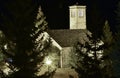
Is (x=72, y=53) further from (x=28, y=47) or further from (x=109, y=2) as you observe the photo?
(x=109, y=2)

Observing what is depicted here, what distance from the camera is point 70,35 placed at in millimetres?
70375

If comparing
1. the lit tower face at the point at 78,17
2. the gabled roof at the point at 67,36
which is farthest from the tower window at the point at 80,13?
the gabled roof at the point at 67,36

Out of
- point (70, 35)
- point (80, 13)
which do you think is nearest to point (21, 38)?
point (70, 35)

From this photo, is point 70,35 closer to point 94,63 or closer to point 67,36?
point 67,36

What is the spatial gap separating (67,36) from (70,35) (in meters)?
0.59

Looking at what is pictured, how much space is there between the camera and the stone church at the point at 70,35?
66188 mm

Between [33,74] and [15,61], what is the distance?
4.40 ft

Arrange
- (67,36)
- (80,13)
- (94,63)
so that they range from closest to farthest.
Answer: (94,63)
(67,36)
(80,13)

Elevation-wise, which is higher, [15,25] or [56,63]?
[15,25]

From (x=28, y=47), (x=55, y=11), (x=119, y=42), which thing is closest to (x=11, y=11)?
(x=28, y=47)

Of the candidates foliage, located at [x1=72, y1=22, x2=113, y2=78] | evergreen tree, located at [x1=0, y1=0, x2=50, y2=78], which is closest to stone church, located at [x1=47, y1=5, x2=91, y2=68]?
foliage, located at [x1=72, y1=22, x2=113, y2=78]

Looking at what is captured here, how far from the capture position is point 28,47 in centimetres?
2869

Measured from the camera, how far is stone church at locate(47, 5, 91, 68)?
217 feet

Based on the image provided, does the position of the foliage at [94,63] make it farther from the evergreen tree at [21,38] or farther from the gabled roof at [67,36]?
the gabled roof at [67,36]
